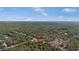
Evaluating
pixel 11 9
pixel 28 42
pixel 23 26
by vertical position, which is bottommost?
pixel 28 42
